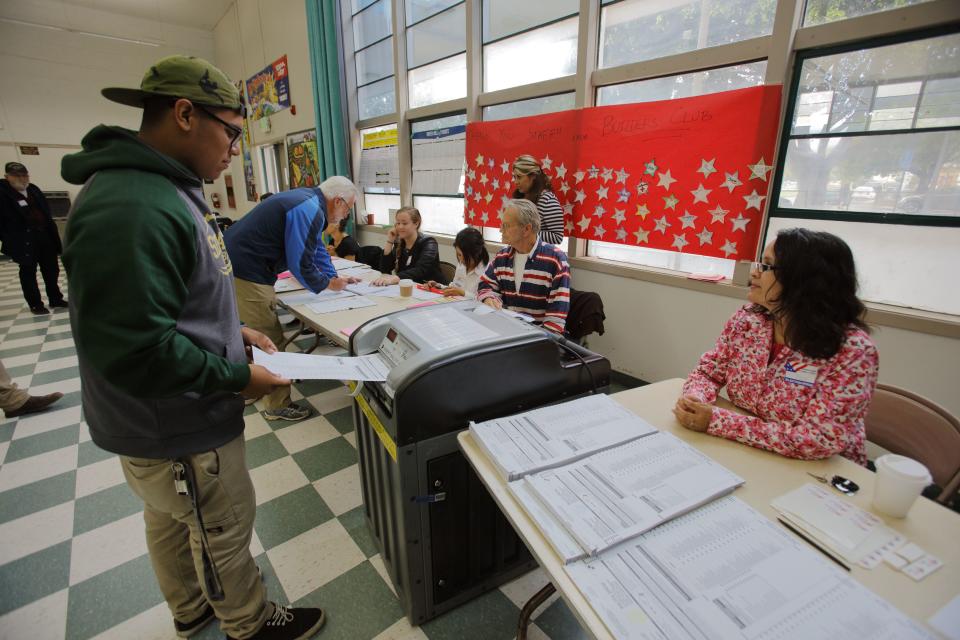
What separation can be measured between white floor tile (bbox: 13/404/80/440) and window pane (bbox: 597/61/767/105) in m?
Result: 3.99

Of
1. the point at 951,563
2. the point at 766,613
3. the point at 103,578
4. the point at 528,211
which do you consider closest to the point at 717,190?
the point at 528,211

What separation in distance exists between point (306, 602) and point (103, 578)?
0.77m

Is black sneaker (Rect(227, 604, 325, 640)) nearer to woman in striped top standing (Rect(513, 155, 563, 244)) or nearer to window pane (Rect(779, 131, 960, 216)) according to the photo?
woman in striped top standing (Rect(513, 155, 563, 244))

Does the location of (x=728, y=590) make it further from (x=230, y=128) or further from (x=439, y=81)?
(x=439, y=81)

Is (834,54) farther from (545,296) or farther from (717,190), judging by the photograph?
(545,296)

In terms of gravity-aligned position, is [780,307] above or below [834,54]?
below

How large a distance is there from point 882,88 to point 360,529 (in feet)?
9.77

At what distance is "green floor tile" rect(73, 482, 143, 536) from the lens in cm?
178

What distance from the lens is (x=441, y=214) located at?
15.0 ft

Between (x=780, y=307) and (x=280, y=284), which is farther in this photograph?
(x=280, y=284)

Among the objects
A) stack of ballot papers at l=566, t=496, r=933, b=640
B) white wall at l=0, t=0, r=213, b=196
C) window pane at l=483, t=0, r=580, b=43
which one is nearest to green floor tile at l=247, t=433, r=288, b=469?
stack of ballot papers at l=566, t=496, r=933, b=640

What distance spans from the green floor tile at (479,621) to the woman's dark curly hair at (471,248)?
187 centimetres

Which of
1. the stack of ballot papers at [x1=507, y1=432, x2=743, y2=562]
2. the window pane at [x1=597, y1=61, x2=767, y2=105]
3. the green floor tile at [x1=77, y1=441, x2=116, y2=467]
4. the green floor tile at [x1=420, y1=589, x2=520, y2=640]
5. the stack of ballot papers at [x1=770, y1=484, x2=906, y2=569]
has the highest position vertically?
the window pane at [x1=597, y1=61, x2=767, y2=105]

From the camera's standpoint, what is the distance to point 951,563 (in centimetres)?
73
